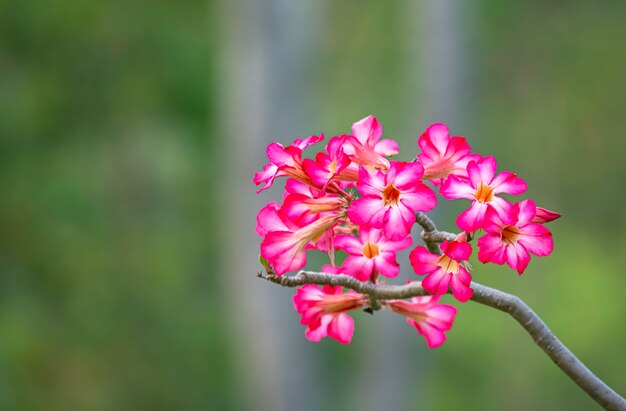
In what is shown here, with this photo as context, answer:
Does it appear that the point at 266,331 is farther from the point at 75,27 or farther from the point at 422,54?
the point at 75,27

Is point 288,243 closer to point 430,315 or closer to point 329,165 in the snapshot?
point 329,165

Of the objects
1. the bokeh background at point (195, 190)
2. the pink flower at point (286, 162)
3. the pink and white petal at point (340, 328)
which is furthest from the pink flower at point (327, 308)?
the bokeh background at point (195, 190)

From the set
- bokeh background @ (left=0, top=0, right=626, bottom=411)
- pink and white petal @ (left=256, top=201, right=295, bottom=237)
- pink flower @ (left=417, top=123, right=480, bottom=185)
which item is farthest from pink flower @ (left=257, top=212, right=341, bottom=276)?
bokeh background @ (left=0, top=0, right=626, bottom=411)

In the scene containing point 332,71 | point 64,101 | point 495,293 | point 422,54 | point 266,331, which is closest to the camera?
point 495,293

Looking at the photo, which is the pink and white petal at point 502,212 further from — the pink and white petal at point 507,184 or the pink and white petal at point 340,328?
the pink and white petal at point 340,328

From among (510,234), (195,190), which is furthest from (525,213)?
(195,190)

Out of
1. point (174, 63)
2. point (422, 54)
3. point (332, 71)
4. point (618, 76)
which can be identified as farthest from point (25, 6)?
point (618, 76)
